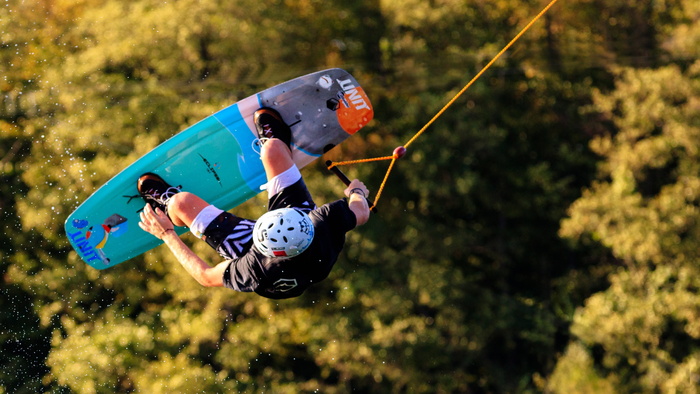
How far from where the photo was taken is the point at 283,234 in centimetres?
356

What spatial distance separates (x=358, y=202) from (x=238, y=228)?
665 mm

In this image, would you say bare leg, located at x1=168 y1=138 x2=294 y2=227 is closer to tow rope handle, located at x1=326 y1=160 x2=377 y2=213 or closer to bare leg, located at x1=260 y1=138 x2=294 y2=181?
bare leg, located at x1=260 y1=138 x2=294 y2=181

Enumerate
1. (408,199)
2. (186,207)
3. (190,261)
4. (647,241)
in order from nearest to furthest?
(190,261) → (186,207) → (647,241) → (408,199)

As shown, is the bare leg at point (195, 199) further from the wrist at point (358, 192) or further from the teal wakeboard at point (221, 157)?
the teal wakeboard at point (221, 157)

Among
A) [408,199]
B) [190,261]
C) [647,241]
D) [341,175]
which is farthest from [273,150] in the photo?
[408,199]

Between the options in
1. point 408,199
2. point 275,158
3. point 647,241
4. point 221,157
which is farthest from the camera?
point 408,199

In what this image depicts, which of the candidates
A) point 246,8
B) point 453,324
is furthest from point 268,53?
point 453,324

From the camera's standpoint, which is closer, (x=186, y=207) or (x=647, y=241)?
(x=186, y=207)

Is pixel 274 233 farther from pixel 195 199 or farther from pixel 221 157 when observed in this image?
pixel 221 157

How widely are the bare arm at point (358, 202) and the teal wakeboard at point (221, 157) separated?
3.83 feet

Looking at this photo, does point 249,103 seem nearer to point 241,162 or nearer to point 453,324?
point 241,162

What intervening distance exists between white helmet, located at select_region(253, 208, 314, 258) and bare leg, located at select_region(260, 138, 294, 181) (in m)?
0.75

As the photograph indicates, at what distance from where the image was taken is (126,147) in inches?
471

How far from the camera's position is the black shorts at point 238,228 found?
4160 millimetres
